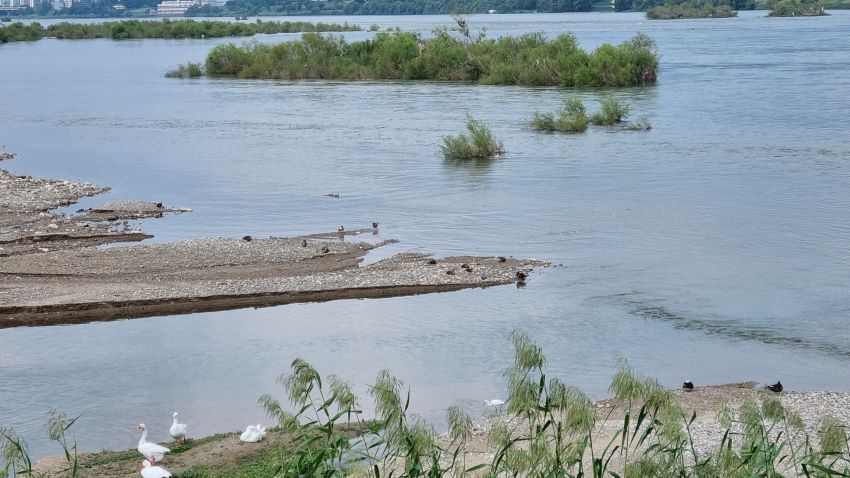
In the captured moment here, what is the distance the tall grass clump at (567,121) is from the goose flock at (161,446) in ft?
87.1

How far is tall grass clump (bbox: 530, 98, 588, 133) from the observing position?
37438 mm

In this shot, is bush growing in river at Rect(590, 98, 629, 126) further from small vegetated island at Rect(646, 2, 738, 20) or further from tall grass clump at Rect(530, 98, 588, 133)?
small vegetated island at Rect(646, 2, 738, 20)

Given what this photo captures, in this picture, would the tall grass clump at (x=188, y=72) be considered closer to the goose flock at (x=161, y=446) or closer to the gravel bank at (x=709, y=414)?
the goose flock at (x=161, y=446)

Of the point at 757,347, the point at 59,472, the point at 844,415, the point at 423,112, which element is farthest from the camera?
the point at 423,112

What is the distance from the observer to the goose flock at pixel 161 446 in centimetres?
1071

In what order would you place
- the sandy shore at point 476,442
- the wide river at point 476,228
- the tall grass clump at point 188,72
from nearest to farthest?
the sandy shore at point 476,442 < the wide river at point 476,228 < the tall grass clump at point 188,72

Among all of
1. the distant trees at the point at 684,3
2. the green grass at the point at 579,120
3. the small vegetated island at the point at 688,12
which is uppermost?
the distant trees at the point at 684,3

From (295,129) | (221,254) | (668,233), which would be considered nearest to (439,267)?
(221,254)

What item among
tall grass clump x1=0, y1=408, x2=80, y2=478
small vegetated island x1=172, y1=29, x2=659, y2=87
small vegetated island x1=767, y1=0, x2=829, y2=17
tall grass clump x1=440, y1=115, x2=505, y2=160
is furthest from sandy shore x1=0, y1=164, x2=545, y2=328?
small vegetated island x1=767, y1=0, x2=829, y2=17

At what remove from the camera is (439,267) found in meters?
19.8

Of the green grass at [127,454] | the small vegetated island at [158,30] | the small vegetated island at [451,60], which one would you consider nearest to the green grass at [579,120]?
the small vegetated island at [451,60]

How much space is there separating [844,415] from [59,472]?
26.8 ft

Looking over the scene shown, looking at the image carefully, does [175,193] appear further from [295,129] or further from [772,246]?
[772,246]

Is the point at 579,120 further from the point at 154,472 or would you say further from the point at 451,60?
the point at 154,472
